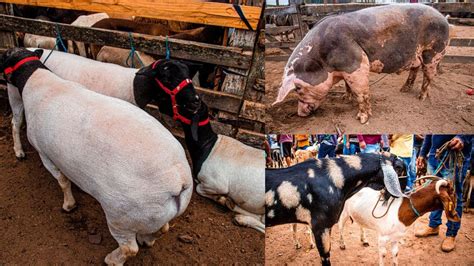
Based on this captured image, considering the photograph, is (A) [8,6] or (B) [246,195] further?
(A) [8,6]

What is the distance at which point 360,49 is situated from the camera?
4641 mm

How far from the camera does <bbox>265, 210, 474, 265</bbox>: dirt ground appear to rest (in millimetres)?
2662

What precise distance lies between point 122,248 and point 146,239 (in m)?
0.31

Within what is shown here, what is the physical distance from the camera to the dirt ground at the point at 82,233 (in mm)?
3475

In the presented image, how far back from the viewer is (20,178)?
166 inches

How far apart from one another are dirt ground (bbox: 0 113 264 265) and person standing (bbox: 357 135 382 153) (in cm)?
137

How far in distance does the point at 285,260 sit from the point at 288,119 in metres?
2.65

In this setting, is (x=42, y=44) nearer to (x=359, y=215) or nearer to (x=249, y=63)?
(x=249, y=63)

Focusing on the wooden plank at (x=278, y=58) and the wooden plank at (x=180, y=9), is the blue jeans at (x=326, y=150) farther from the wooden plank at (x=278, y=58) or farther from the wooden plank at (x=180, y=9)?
the wooden plank at (x=278, y=58)

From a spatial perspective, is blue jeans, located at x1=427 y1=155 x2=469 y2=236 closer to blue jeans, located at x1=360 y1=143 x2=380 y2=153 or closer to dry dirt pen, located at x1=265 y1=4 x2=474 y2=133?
blue jeans, located at x1=360 y1=143 x2=380 y2=153

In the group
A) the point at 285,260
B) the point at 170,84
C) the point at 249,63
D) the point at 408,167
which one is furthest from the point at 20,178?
the point at 408,167

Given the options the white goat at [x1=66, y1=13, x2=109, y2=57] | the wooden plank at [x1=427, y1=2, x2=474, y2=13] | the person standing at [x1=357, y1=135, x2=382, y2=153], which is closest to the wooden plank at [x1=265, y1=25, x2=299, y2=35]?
the wooden plank at [x1=427, y1=2, x2=474, y2=13]

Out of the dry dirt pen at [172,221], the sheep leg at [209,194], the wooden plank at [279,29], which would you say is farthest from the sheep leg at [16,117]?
the wooden plank at [279,29]

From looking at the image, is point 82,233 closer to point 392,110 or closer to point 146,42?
point 146,42
